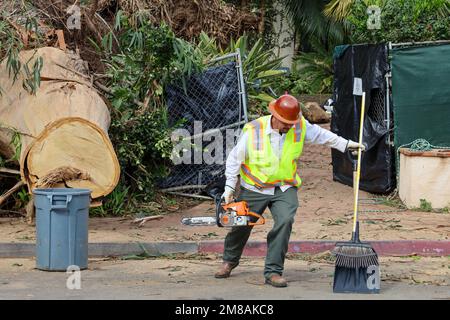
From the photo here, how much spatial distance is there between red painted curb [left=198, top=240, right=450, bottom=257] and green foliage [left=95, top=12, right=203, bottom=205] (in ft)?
8.00

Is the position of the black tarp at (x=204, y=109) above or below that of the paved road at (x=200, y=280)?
above

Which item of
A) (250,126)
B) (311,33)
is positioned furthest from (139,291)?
(311,33)

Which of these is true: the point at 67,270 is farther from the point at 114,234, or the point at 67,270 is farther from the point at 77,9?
the point at 77,9

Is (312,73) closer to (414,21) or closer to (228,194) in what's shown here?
(414,21)

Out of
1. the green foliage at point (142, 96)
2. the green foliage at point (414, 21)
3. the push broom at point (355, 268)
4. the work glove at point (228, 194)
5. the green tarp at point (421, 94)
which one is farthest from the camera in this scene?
the green foliage at point (414, 21)

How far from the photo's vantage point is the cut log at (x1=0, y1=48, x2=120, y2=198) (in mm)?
10586

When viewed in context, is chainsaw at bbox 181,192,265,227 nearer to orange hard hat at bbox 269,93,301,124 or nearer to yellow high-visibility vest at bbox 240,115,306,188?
yellow high-visibility vest at bbox 240,115,306,188

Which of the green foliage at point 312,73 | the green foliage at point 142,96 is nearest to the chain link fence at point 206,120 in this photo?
the green foliage at point 142,96

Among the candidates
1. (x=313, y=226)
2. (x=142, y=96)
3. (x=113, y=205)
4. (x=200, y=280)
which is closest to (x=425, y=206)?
(x=313, y=226)

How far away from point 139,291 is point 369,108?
20.3 ft

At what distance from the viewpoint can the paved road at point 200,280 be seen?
26.1ft

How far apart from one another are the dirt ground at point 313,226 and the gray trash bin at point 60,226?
133 cm

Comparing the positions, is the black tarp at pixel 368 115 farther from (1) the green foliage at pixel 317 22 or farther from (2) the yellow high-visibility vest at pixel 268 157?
(1) the green foliage at pixel 317 22

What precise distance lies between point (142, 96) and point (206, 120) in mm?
943
